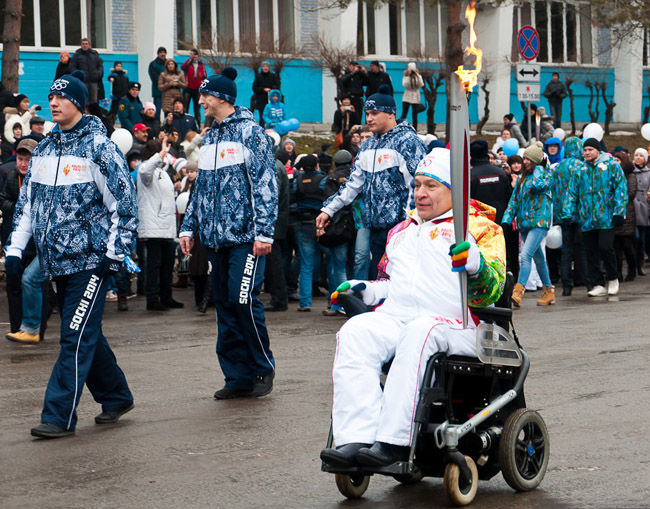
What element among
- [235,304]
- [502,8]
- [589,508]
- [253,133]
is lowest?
[589,508]

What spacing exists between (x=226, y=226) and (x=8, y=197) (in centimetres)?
565

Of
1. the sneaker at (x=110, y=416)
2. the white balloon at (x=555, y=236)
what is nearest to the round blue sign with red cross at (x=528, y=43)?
the white balloon at (x=555, y=236)

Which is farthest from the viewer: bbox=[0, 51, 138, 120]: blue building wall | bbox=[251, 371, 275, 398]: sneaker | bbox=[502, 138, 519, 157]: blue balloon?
bbox=[0, 51, 138, 120]: blue building wall

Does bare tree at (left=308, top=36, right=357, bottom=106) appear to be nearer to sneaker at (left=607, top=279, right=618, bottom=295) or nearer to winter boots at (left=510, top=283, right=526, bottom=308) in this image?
sneaker at (left=607, top=279, right=618, bottom=295)

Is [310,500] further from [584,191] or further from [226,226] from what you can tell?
[584,191]

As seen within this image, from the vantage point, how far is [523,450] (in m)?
5.89

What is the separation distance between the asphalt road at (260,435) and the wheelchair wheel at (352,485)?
0.05 metres

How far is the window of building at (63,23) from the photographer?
3222cm

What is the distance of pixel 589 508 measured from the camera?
18.2 ft

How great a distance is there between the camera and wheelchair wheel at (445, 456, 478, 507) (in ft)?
18.1

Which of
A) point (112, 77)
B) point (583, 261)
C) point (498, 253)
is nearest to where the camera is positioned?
point (498, 253)

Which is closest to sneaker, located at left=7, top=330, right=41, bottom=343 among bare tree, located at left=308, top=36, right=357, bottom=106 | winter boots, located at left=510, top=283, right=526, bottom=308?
winter boots, located at left=510, top=283, right=526, bottom=308

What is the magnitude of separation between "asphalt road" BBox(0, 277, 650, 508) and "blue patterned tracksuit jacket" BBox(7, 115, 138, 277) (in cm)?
110

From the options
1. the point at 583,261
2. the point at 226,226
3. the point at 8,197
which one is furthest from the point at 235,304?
the point at 583,261
